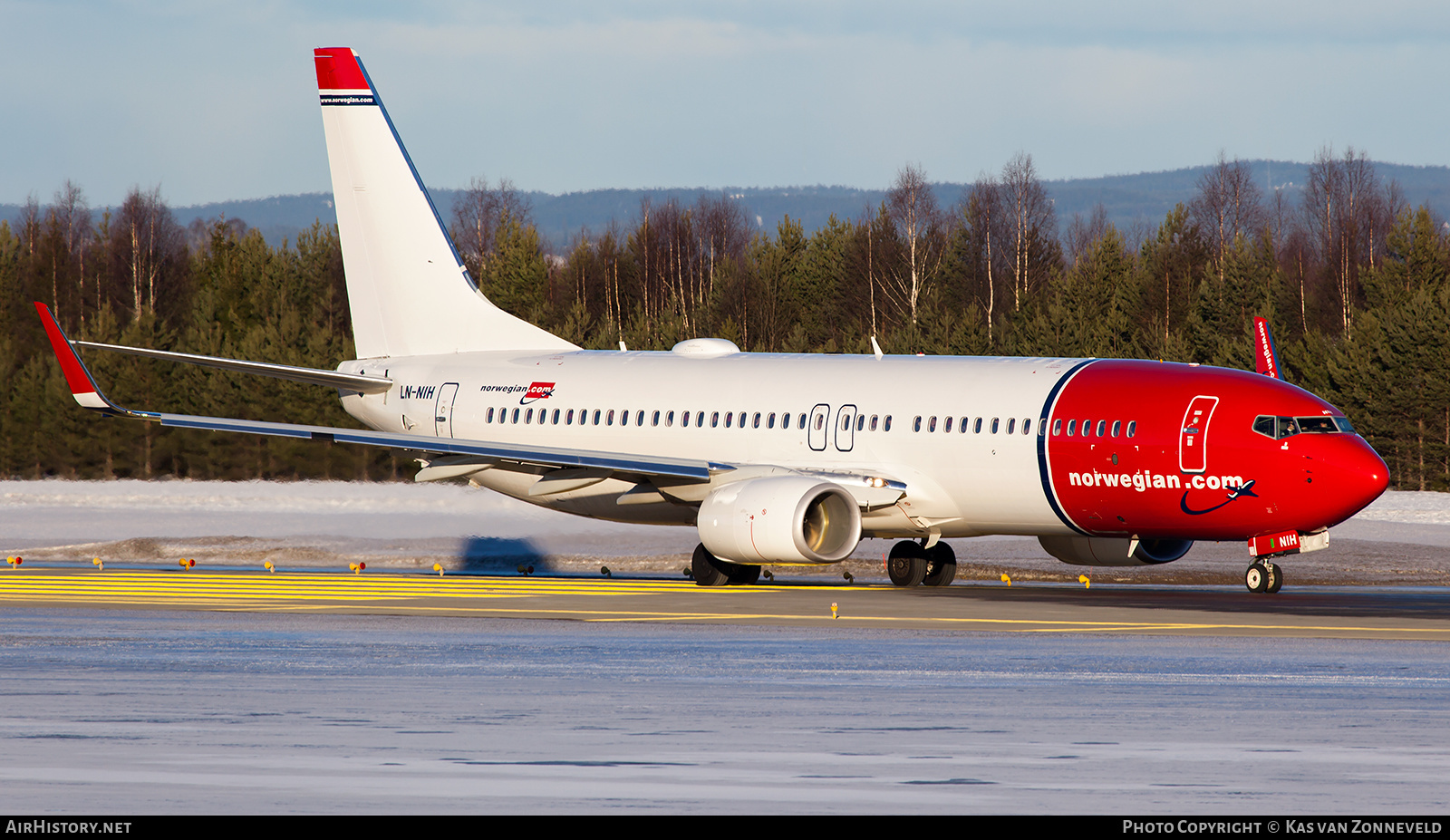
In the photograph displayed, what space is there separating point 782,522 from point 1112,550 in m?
6.02

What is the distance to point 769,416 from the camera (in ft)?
98.3

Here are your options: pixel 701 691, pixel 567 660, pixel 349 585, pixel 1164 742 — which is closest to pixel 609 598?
pixel 349 585

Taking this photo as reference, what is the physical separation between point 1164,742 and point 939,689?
10.3 feet

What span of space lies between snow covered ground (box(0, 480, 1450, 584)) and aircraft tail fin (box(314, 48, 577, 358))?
13.8 feet

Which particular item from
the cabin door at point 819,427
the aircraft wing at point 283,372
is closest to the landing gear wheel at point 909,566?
the cabin door at point 819,427

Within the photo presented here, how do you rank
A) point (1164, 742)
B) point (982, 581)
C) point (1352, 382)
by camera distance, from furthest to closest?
point (1352, 382), point (982, 581), point (1164, 742)

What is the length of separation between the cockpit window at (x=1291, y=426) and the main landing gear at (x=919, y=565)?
6058 millimetres

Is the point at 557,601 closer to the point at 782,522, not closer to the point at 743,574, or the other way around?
the point at 782,522

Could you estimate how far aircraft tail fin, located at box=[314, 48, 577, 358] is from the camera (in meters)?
35.8

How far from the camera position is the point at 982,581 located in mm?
A: 31766

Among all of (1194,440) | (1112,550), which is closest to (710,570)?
(1112,550)

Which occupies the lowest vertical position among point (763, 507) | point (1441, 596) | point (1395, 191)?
point (1441, 596)

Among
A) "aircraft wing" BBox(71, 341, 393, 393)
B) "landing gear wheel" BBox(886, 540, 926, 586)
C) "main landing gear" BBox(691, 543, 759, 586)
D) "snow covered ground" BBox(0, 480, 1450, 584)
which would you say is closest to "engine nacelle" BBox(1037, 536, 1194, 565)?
"landing gear wheel" BBox(886, 540, 926, 586)
